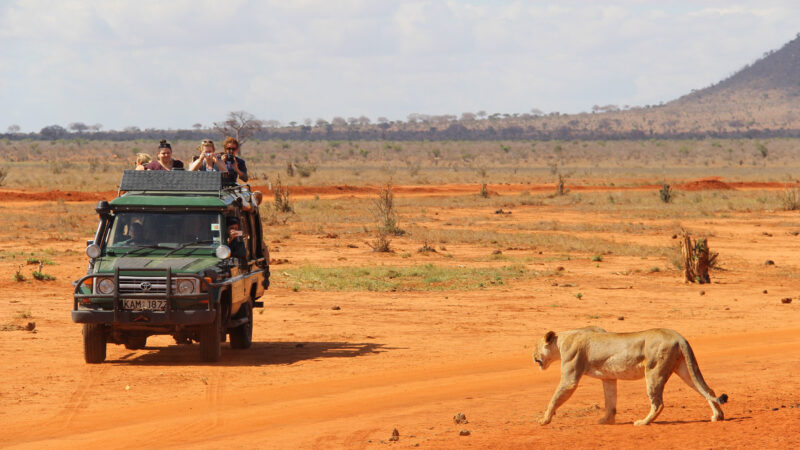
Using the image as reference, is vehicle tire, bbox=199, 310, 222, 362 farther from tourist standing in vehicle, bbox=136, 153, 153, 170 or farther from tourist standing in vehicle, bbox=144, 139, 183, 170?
tourist standing in vehicle, bbox=136, 153, 153, 170

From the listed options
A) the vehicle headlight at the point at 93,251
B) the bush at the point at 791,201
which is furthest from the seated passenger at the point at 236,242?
the bush at the point at 791,201

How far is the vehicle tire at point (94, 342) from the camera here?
480 inches

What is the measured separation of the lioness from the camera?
28.7ft

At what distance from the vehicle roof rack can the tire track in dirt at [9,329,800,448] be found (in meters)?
2.42

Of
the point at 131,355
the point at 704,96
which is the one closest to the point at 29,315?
the point at 131,355

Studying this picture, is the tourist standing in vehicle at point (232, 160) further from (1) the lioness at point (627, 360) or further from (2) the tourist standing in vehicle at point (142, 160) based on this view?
(1) the lioness at point (627, 360)

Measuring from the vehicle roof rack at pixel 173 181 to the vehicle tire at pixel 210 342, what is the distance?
1697 millimetres

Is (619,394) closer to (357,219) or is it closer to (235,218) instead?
(235,218)

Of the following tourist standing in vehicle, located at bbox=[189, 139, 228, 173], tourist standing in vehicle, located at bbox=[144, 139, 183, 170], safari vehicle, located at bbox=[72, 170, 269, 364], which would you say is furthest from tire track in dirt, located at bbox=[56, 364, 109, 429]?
tourist standing in vehicle, located at bbox=[189, 139, 228, 173]

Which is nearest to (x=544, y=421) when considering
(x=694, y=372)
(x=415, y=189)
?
(x=694, y=372)

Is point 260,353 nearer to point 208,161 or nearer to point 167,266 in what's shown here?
point 167,266

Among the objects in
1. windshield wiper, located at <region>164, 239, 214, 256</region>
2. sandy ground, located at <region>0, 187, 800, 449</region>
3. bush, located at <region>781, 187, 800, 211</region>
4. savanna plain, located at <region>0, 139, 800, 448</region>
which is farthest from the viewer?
bush, located at <region>781, 187, 800, 211</region>

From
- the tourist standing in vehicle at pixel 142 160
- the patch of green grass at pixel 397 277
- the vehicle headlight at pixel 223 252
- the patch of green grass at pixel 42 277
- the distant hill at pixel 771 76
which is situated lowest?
the patch of green grass at pixel 397 277

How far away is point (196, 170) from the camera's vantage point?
1377 centimetres
